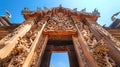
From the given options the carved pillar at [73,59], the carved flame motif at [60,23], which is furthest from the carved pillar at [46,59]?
the carved flame motif at [60,23]

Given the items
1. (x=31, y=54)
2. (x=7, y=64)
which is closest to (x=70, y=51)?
(x=31, y=54)

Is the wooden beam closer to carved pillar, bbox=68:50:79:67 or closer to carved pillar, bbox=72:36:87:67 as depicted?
carved pillar, bbox=68:50:79:67

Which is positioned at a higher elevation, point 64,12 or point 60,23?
point 64,12

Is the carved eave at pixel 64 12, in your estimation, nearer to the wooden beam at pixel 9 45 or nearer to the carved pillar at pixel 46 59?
the wooden beam at pixel 9 45

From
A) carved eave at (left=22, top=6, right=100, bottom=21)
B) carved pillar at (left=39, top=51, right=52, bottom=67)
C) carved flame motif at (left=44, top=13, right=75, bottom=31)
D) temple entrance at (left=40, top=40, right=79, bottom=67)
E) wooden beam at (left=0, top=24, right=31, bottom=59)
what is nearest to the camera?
wooden beam at (left=0, top=24, right=31, bottom=59)

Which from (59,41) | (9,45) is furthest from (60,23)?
A: (9,45)

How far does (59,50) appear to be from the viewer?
7539 mm

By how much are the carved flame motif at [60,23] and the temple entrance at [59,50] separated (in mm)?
667

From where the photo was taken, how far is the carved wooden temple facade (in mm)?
4797

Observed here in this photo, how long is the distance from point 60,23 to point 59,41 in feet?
4.13

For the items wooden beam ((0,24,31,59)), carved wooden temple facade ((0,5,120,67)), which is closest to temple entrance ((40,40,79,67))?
carved wooden temple facade ((0,5,120,67))

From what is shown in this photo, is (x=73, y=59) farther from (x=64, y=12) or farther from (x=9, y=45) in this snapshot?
(x=64, y=12)

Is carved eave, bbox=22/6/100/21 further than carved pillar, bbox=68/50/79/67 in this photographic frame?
Yes

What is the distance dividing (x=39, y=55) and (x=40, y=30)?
2.01 meters
